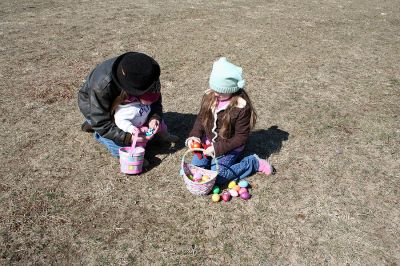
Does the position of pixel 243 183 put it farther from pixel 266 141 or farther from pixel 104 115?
pixel 104 115

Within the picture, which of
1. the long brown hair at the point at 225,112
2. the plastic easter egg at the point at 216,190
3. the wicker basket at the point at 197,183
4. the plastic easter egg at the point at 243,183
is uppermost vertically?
the long brown hair at the point at 225,112

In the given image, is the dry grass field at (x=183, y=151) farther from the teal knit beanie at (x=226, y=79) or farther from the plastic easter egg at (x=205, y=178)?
the teal knit beanie at (x=226, y=79)

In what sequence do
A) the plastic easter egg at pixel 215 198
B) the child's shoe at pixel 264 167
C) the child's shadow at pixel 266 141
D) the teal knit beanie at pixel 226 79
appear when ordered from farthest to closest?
the child's shadow at pixel 266 141, the child's shoe at pixel 264 167, the plastic easter egg at pixel 215 198, the teal knit beanie at pixel 226 79

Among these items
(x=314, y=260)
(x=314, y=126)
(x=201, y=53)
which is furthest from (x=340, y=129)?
(x=201, y=53)

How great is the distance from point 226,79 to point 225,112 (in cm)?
38

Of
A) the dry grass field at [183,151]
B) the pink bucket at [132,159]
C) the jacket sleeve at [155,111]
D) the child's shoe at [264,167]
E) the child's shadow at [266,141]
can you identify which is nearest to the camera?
the dry grass field at [183,151]

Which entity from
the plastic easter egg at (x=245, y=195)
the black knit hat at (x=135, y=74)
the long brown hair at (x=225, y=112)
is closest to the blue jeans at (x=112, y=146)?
the black knit hat at (x=135, y=74)

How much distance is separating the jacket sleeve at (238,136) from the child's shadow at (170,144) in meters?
0.77

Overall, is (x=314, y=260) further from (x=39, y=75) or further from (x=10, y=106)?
(x=39, y=75)

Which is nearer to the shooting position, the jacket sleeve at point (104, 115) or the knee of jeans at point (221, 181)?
the jacket sleeve at point (104, 115)

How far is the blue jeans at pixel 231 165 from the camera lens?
3.67 metres

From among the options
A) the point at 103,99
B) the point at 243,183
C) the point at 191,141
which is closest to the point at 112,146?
the point at 103,99

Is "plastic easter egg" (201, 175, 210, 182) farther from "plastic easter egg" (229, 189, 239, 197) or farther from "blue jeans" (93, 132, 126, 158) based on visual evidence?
"blue jeans" (93, 132, 126, 158)

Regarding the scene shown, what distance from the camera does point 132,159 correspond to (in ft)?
11.7
